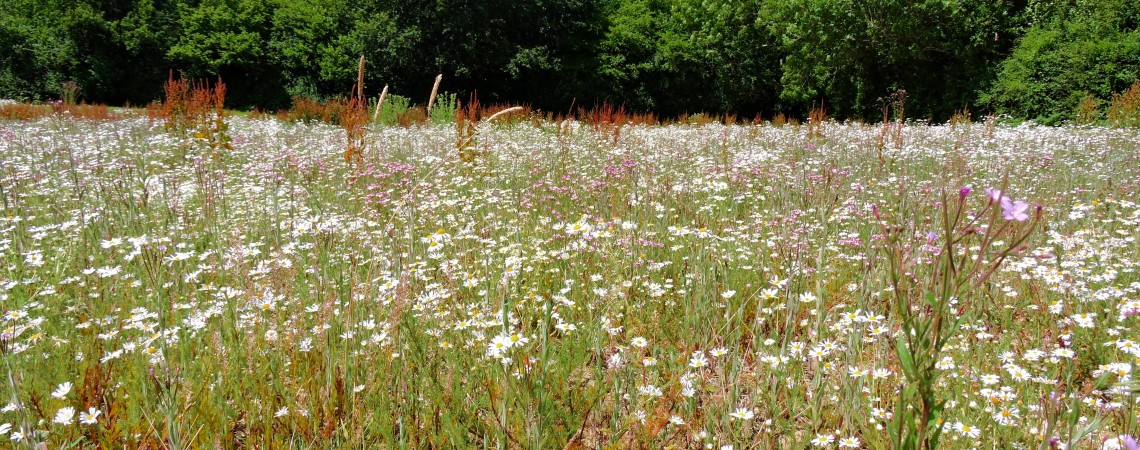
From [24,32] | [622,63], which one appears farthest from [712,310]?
[24,32]

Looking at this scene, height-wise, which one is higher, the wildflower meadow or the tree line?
the tree line

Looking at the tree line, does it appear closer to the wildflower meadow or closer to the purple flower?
the wildflower meadow

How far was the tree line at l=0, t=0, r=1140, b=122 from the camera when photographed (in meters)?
19.2

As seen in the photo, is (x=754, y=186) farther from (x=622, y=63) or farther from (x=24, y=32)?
(x=24, y=32)

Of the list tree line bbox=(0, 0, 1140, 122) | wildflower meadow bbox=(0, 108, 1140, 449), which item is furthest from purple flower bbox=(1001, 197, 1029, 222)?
tree line bbox=(0, 0, 1140, 122)

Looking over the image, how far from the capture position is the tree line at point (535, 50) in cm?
1923

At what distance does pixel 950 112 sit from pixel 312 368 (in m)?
20.9

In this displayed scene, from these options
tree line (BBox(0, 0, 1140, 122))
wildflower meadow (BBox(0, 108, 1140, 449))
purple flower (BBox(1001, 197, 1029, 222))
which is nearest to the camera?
purple flower (BBox(1001, 197, 1029, 222))

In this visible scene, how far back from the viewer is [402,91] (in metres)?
23.2

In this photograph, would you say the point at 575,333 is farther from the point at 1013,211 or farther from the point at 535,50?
the point at 535,50

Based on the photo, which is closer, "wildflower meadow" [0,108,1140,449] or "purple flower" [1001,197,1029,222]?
"purple flower" [1001,197,1029,222]

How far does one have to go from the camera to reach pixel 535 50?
22.2 m

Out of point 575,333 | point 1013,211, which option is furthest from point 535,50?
point 1013,211

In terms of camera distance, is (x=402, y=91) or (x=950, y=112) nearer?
(x=950, y=112)
